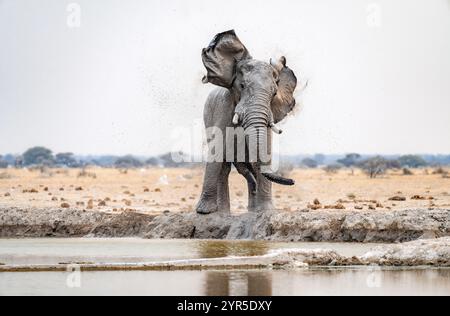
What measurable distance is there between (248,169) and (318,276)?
821 centimetres

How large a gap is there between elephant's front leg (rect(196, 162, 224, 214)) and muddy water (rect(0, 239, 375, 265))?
162cm

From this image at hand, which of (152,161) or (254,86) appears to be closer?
(254,86)

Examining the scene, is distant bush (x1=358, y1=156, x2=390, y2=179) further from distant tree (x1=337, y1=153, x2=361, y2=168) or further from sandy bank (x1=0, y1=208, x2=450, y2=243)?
sandy bank (x1=0, y1=208, x2=450, y2=243)

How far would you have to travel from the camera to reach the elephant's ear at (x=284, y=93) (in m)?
26.8

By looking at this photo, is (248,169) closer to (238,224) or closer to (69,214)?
(238,224)

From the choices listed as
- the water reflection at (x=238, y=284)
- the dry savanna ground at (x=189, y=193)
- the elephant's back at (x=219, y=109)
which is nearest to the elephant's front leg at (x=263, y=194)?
the elephant's back at (x=219, y=109)

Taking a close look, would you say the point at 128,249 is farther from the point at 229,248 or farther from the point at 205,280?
the point at 205,280

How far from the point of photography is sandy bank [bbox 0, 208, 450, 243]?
80.0ft

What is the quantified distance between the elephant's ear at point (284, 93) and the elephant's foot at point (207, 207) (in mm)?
2074

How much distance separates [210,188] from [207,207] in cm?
36

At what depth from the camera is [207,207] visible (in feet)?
86.6

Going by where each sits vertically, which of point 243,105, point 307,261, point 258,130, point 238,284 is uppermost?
point 243,105

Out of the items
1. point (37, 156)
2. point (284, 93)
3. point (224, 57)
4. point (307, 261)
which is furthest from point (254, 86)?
point (37, 156)

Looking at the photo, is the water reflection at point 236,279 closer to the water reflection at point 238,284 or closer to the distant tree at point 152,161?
the water reflection at point 238,284
